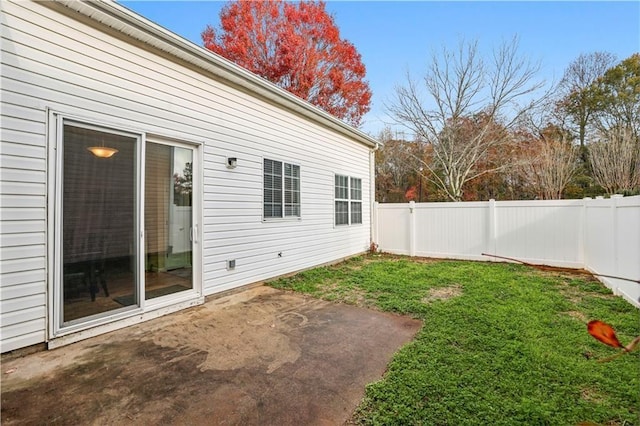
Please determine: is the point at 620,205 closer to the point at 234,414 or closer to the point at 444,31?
the point at 234,414

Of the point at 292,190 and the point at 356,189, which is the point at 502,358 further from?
the point at 356,189

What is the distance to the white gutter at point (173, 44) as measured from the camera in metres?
3.19

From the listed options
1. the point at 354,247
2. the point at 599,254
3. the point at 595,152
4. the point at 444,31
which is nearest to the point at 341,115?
the point at 444,31

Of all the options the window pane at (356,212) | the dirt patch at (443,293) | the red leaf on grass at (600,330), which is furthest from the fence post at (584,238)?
the red leaf on grass at (600,330)

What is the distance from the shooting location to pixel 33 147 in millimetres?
2912

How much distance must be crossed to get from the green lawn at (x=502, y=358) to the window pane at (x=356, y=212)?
3276 millimetres

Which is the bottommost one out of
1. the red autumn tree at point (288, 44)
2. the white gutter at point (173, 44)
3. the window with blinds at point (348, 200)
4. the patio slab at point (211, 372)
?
the patio slab at point (211, 372)

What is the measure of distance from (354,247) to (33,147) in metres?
6.77

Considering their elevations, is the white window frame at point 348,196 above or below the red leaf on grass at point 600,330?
above

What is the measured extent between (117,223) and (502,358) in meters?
4.11

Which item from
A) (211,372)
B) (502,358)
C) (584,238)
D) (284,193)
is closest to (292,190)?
(284,193)

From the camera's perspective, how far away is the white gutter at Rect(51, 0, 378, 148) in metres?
3.19

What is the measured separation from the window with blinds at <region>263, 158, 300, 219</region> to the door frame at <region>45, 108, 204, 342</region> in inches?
56.1

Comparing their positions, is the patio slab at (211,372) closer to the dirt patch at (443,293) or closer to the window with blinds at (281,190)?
the dirt patch at (443,293)
